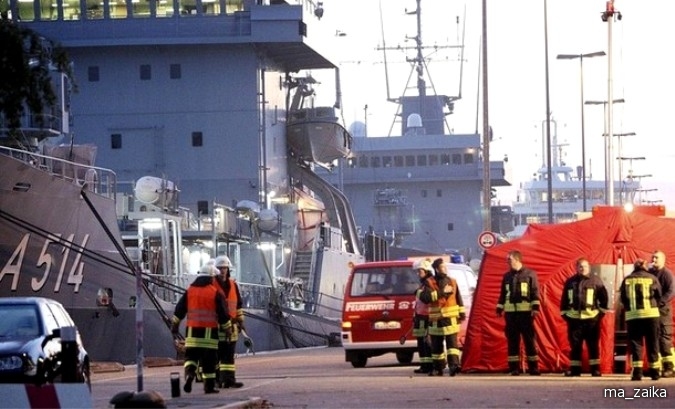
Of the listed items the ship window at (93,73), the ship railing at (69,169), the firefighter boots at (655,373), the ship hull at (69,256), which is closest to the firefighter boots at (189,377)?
the firefighter boots at (655,373)

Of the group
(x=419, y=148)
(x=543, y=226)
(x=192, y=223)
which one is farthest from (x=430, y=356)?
(x=419, y=148)

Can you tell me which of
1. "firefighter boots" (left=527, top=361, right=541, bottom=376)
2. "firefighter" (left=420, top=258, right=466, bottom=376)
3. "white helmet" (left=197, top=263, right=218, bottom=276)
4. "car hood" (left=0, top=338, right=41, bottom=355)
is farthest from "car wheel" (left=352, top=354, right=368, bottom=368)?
"car hood" (left=0, top=338, right=41, bottom=355)

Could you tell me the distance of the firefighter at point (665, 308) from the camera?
839 inches

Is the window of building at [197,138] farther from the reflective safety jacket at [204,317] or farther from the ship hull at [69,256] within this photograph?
the reflective safety jacket at [204,317]

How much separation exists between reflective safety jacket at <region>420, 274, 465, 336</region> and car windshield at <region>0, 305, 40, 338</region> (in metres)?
6.73

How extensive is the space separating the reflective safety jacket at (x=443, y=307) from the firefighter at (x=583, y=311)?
179 centimetres

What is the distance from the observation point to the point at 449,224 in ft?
263

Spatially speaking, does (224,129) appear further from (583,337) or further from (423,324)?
(583,337)

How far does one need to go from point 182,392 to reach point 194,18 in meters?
28.4

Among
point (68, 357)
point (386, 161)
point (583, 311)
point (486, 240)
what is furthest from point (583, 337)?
point (386, 161)

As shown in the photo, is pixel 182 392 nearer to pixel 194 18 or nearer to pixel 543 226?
pixel 543 226

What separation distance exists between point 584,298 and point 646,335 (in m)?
1.08

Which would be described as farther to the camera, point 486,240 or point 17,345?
point 486,240

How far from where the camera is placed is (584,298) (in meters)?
21.9
